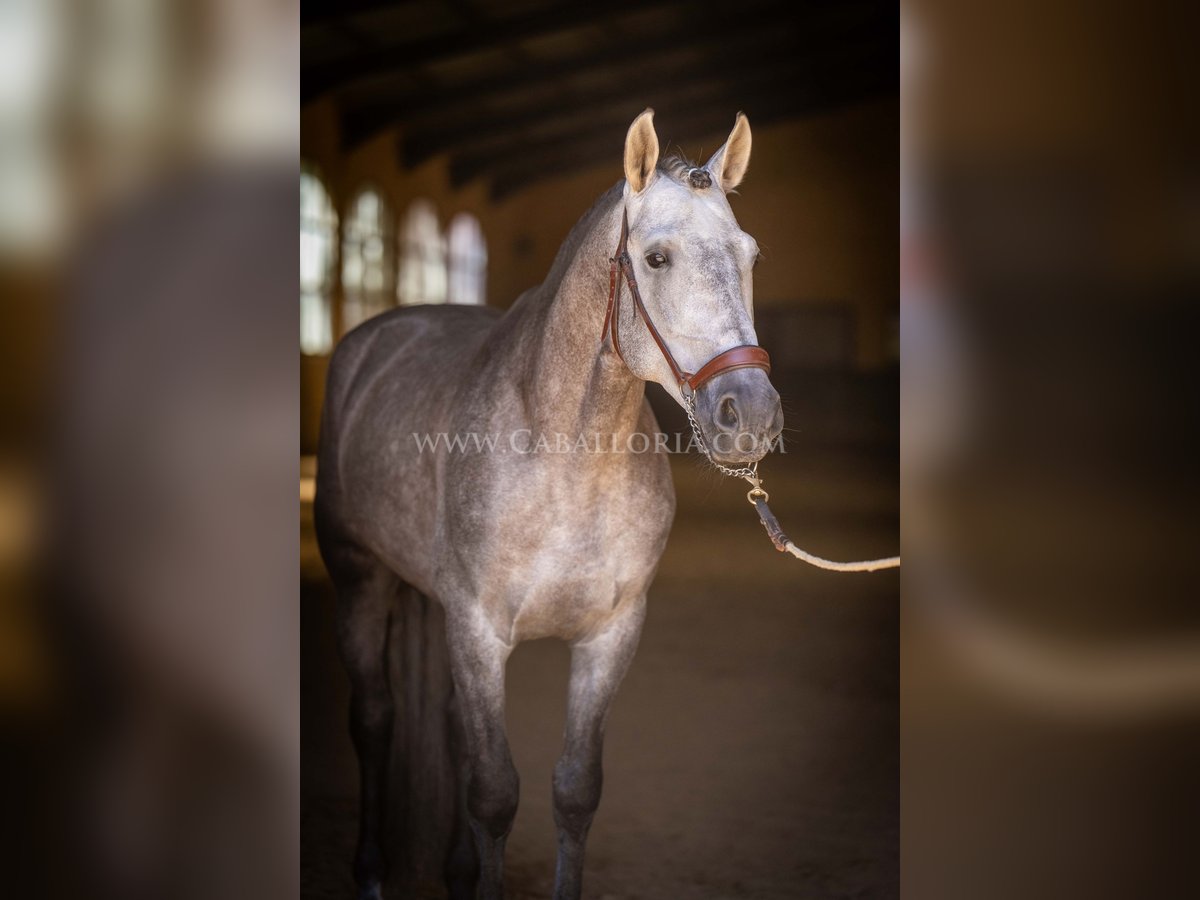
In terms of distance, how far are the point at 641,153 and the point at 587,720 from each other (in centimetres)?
144

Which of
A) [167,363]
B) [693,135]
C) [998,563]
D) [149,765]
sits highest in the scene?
[693,135]

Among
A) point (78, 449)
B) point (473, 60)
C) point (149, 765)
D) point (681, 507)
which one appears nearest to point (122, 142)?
point (78, 449)

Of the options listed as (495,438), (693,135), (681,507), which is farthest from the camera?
(681,507)

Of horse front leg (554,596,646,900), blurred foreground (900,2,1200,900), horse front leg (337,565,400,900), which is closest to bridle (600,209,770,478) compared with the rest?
blurred foreground (900,2,1200,900)

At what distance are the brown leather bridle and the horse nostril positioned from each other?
0.06m

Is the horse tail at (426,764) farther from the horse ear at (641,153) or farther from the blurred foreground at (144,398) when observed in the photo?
the horse ear at (641,153)

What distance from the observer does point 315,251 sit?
3424 mm

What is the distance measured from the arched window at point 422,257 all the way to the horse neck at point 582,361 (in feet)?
2.87

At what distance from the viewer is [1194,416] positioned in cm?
241

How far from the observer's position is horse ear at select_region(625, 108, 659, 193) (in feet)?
7.82

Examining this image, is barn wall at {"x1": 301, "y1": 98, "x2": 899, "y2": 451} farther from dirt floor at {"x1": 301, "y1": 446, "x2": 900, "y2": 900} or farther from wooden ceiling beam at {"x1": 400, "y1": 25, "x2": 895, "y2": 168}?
dirt floor at {"x1": 301, "y1": 446, "x2": 900, "y2": 900}

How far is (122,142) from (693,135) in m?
1.57

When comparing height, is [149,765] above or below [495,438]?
below

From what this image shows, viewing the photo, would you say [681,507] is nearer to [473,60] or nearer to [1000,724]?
[1000,724]
